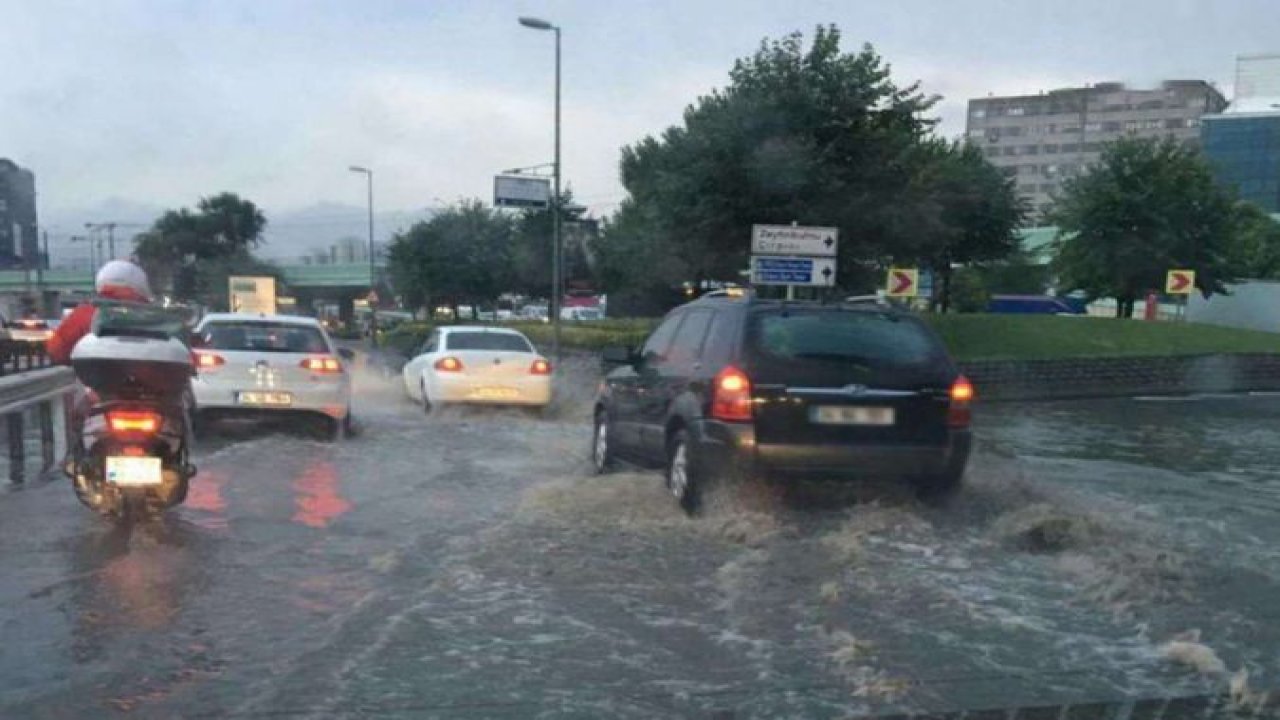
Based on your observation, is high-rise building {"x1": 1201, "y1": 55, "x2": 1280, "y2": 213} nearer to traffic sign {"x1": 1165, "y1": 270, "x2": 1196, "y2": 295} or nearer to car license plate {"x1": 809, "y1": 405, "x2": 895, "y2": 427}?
traffic sign {"x1": 1165, "y1": 270, "x2": 1196, "y2": 295}

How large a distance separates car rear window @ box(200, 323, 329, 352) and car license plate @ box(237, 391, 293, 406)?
0.50 m

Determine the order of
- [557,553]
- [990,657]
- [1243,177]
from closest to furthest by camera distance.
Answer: [990,657], [557,553], [1243,177]

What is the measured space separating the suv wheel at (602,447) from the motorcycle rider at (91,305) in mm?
4040

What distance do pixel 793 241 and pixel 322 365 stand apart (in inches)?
308

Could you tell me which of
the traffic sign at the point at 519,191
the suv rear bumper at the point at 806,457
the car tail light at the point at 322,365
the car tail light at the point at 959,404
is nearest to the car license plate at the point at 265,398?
the car tail light at the point at 322,365

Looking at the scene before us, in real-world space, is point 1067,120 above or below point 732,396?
above

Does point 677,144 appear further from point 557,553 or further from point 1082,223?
point 557,553

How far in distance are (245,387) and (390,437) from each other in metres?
1.62

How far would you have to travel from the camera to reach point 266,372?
12.2 meters

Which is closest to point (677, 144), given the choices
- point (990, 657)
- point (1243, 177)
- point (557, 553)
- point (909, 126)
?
point (909, 126)

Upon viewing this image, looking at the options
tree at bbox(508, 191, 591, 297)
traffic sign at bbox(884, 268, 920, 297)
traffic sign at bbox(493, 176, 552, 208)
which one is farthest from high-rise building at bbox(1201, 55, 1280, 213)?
traffic sign at bbox(884, 268, 920, 297)

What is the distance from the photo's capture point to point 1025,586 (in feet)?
20.4

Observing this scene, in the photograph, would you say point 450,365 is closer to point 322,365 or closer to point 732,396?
point 322,365

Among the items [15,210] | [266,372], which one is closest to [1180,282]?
[266,372]
